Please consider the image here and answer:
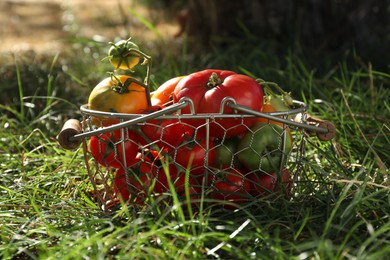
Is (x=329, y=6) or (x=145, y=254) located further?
(x=329, y=6)

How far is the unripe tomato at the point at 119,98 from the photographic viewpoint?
5.57 feet

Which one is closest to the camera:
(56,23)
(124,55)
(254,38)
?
(124,55)

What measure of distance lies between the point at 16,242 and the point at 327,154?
37.7 inches

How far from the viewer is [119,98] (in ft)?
5.57

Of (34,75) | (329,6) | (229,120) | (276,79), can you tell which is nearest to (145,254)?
(229,120)

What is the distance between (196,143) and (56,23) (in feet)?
19.1

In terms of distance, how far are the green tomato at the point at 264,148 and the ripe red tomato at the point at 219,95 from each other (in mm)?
36

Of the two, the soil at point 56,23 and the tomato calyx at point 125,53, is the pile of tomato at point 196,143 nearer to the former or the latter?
the tomato calyx at point 125,53

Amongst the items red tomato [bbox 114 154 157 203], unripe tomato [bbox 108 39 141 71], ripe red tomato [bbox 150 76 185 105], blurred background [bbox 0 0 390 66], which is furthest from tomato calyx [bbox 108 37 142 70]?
blurred background [bbox 0 0 390 66]

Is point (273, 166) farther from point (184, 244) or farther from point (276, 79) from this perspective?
point (276, 79)

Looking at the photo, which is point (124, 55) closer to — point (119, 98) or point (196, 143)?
point (119, 98)

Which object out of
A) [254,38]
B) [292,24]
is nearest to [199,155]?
[254,38]

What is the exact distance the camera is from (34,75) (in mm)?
3281

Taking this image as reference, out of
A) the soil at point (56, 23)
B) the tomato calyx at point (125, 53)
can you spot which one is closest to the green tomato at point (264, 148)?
the tomato calyx at point (125, 53)
